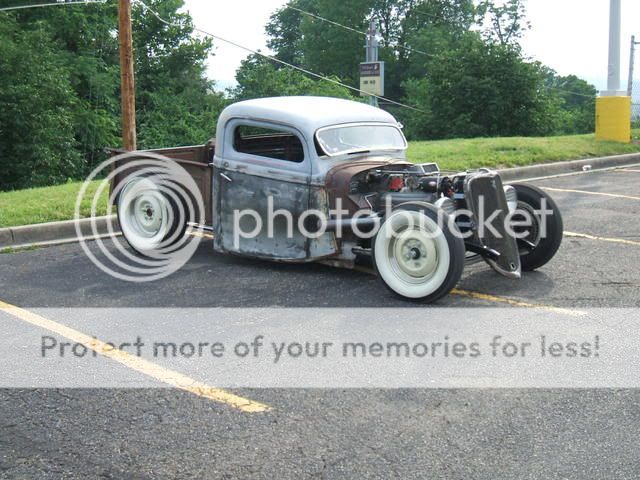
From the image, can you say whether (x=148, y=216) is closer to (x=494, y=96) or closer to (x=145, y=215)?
(x=145, y=215)

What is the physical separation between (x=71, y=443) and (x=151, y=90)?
111 feet

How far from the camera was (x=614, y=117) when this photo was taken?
17062mm

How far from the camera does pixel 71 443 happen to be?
387 cm

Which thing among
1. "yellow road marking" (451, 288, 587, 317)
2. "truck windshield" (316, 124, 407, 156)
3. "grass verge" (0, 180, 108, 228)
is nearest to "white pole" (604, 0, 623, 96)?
"truck windshield" (316, 124, 407, 156)

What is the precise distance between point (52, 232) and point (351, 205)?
4.01m

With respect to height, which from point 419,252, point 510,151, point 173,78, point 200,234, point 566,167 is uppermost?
point 173,78

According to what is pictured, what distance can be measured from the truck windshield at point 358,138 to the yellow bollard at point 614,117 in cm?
1056

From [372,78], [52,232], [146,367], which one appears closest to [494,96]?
[372,78]

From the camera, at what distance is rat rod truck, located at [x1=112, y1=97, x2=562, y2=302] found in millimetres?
6168

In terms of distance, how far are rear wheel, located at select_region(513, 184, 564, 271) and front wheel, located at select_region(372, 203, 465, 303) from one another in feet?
4.35

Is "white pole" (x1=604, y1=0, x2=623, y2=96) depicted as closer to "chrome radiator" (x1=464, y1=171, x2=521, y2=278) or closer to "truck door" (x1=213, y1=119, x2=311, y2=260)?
"truck door" (x1=213, y1=119, x2=311, y2=260)

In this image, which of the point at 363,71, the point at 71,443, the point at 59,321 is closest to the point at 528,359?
the point at 71,443

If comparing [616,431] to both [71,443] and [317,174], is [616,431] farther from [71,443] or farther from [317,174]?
[317,174]

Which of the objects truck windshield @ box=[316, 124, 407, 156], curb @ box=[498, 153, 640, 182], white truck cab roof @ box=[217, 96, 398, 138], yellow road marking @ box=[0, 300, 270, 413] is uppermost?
white truck cab roof @ box=[217, 96, 398, 138]
